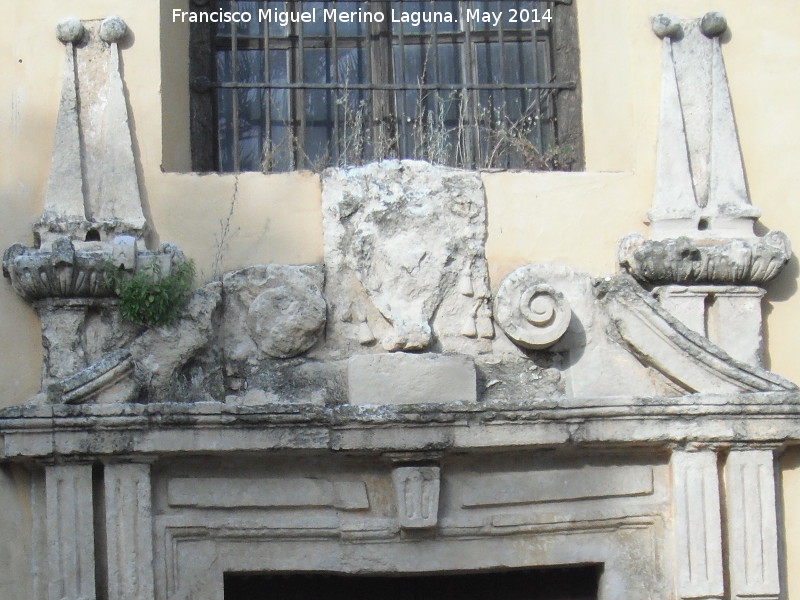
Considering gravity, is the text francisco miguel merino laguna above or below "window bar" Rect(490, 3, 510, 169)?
above

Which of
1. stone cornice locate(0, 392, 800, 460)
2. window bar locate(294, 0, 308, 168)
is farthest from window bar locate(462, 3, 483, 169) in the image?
stone cornice locate(0, 392, 800, 460)

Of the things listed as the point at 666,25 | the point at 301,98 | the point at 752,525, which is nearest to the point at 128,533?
the point at 301,98

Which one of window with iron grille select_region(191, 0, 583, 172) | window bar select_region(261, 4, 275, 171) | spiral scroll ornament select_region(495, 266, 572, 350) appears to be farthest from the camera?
window with iron grille select_region(191, 0, 583, 172)

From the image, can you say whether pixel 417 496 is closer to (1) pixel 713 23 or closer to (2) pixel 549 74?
(2) pixel 549 74

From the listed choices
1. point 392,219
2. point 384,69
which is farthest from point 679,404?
point 384,69

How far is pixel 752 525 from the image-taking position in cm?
508

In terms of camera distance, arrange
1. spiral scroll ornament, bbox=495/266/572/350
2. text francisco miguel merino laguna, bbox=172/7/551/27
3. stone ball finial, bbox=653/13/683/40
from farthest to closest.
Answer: text francisco miguel merino laguna, bbox=172/7/551/27 → stone ball finial, bbox=653/13/683/40 → spiral scroll ornament, bbox=495/266/572/350

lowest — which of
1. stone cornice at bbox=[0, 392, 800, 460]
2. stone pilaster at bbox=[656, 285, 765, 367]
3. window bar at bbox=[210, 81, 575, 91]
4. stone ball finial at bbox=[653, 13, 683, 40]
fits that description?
stone cornice at bbox=[0, 392, 800, 460]

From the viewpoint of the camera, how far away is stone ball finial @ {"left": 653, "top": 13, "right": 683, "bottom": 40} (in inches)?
Answer: 213

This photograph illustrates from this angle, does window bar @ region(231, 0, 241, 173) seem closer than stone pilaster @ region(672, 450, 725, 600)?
No

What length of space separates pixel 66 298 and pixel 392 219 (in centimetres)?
108

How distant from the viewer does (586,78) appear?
5730 millimetres

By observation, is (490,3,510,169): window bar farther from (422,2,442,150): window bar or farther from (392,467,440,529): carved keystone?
(392,467,440,529): carved keystone

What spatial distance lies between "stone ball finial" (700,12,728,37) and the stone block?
1.49 metres
